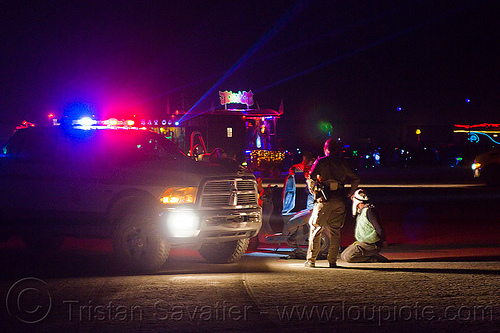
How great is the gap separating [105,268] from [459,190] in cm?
1995

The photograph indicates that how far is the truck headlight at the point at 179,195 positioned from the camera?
973 centimetres

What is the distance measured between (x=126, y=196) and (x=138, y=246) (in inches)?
28.9

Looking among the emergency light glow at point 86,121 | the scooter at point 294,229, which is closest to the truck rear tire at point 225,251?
the scooter at point 294,229

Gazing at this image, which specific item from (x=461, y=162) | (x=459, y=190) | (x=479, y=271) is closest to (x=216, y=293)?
(x=479, y=271)

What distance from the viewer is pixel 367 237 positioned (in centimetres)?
1077

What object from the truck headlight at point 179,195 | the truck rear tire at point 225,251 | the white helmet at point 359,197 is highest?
the truck headlight at point 179,195

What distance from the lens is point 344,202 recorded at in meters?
10.3

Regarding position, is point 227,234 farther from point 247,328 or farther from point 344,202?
point 247,328

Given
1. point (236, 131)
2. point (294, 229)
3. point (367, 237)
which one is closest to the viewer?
point (367, 237)

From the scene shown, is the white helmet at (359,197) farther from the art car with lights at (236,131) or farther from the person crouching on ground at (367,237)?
the art car with lights at (236,131)

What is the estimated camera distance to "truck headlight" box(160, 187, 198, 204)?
973cm
